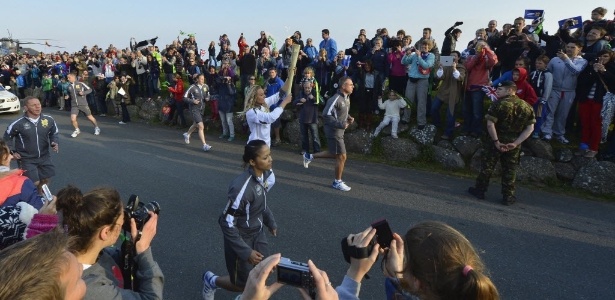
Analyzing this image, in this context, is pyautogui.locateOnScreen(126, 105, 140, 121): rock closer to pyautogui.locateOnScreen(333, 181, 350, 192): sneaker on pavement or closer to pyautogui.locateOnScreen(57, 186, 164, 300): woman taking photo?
pyautogui.locateOnScreen(333, 181, 350, 192): sneaker on pavement

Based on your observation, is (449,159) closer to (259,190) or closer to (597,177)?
(597,177)

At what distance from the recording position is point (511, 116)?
19.9 feet

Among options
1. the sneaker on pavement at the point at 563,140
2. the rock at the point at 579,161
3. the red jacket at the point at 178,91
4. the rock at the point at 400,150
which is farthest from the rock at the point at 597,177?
the red jacket at the point at 178,91

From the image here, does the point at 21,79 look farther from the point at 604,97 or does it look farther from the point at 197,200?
the point at 604,97

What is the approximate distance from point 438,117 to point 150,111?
33.4 feet

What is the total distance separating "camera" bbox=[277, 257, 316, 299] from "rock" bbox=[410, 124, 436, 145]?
7.82 m

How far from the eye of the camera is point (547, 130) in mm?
8164

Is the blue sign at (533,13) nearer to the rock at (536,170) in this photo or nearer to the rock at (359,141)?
the rock at (536,170)

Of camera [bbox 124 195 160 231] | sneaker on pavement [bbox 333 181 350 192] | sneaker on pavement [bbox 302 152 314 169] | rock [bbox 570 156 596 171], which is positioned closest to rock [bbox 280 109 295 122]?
sneaker on pavement [bbox 302 152 314 169]

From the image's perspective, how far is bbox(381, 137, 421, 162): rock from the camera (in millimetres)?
8930

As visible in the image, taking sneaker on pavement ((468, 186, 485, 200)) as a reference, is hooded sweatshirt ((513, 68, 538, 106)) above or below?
above

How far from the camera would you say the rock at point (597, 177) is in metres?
6.89

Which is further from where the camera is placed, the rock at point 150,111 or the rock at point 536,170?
the rock at point 150,111

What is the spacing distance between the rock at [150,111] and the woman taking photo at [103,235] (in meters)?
13.0
